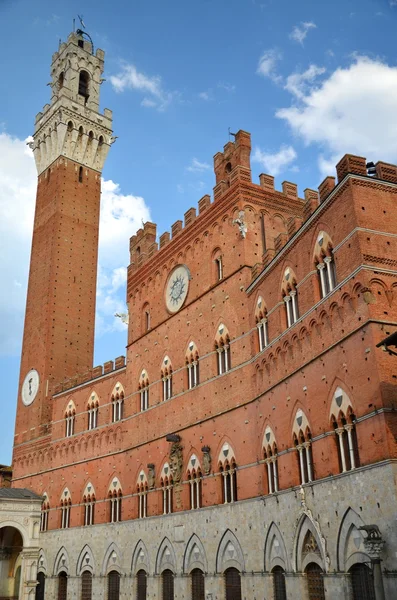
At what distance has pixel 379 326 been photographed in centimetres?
1421

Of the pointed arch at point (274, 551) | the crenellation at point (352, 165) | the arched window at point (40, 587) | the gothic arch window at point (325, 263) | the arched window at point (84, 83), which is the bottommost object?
the arched window at point (40, 587)

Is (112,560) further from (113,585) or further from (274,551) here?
(274,551)

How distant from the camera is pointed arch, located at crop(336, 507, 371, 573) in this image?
13844 millimetres

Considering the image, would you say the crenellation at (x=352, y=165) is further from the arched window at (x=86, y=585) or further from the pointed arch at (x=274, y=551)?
the arched window at (x=86, y=585)

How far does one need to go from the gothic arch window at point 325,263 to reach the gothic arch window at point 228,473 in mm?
7964

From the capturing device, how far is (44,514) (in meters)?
34.8

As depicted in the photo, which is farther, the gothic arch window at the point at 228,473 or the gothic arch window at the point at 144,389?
the gothic arch window at the point at 144,389

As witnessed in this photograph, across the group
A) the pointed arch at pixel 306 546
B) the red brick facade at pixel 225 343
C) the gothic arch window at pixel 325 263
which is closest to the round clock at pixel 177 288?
the red brick facade at pixel 225 343

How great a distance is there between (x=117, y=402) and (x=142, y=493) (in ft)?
18.7

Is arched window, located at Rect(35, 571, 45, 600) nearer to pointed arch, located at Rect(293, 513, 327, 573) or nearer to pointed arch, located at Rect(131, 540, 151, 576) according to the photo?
pointed arch, located at Rect(131, 540, 151, 576)

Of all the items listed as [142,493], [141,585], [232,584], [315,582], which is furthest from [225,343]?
[141,585]

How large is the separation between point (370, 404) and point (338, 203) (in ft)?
18.0

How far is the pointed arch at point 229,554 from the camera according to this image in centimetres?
2023

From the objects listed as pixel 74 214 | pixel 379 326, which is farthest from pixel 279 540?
pixel 74 214
